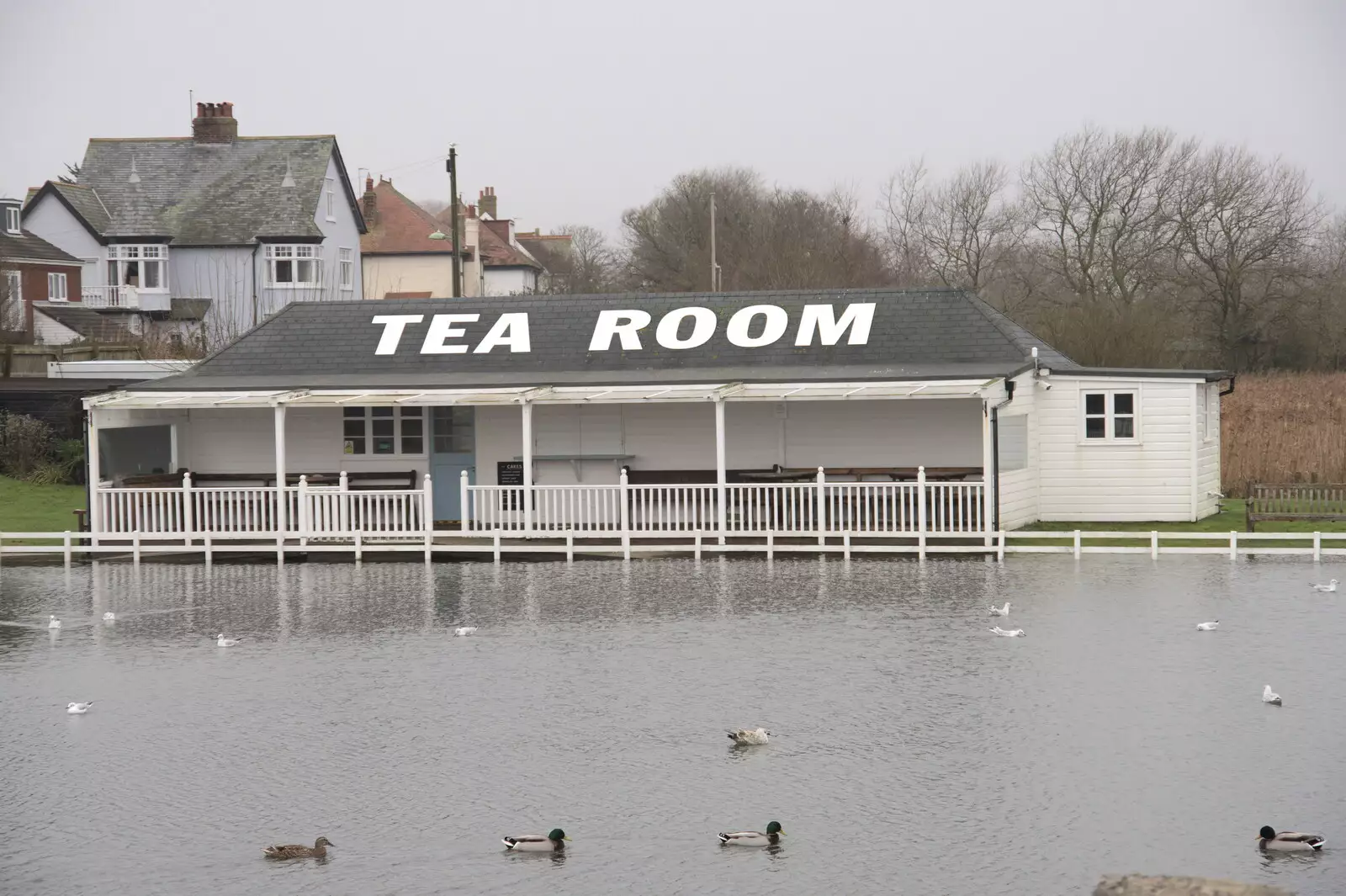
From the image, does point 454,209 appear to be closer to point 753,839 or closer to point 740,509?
point 740,509

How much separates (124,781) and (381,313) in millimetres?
18023

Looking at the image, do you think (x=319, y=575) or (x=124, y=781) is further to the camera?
(x=319, y=575)

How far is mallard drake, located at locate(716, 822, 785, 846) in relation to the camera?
1098 centimetres

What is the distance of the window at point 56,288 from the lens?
5612 cm

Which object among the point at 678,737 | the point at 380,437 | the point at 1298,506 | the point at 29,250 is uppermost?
the point at 29,250

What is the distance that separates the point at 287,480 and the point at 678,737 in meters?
16.4

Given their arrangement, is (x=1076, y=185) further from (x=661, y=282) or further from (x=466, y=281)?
(x=466, y=281)

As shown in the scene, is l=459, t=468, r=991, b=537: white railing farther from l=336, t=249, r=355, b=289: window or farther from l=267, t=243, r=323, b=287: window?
l=336, t=249, r=355, b=289: window

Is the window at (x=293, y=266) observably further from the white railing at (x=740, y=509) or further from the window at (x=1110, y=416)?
the window at (x=1110, y=416)

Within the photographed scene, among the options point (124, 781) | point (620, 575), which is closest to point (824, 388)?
point (620, 575)

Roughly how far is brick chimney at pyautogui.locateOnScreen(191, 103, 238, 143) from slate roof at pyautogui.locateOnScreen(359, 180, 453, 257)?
34.7 feet

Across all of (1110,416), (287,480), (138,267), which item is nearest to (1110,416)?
(1110,416)

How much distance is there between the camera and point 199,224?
56969 mm

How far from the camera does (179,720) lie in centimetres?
1468
